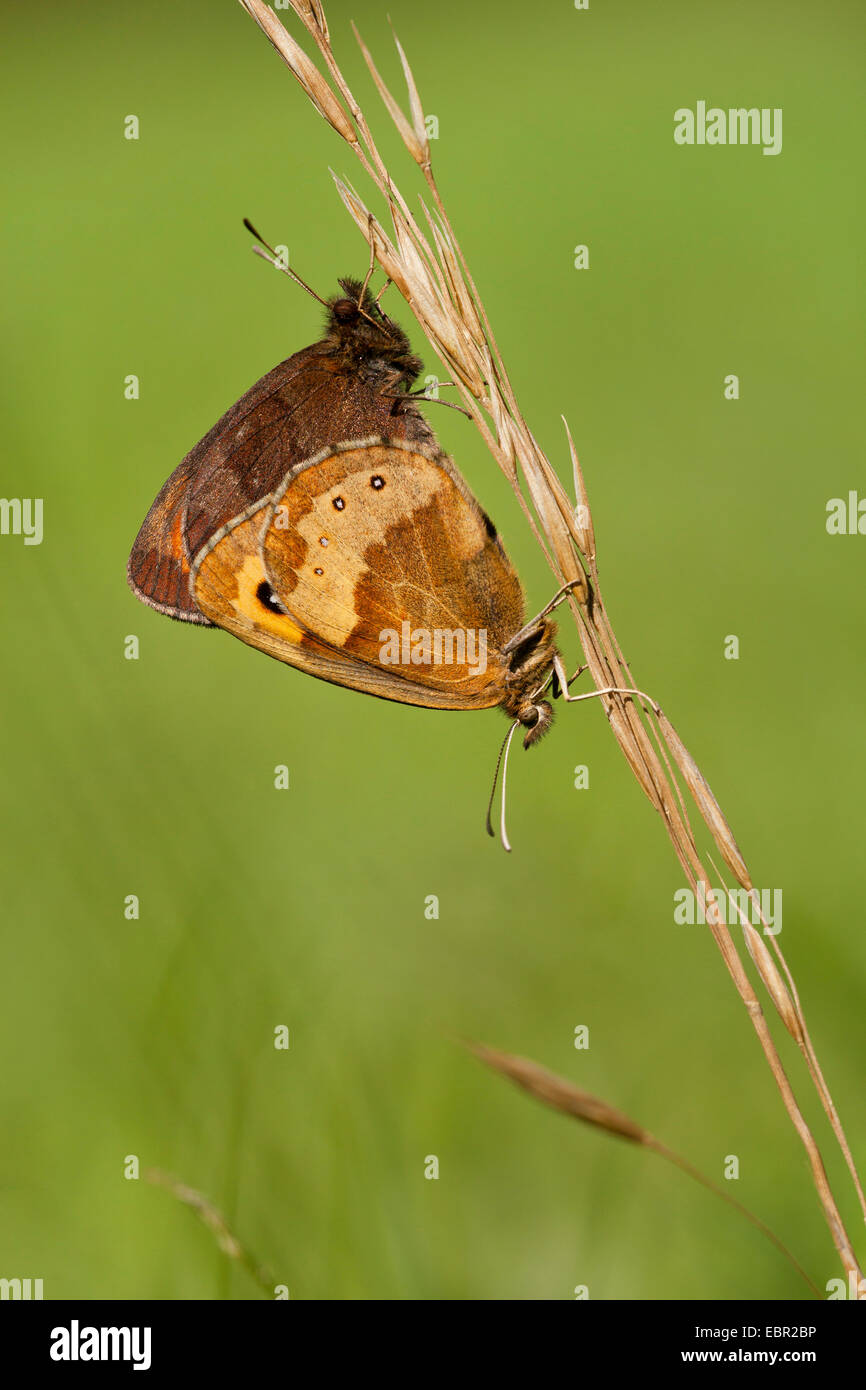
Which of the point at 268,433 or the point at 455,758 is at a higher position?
the point at 268,433

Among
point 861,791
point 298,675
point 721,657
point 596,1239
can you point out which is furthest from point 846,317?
point 596,1239

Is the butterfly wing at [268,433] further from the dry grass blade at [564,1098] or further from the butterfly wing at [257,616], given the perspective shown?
the dry grass blade at [564,1098]

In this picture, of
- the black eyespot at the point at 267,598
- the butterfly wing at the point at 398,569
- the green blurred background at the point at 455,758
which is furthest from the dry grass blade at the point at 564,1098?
the black eyespot at the point at 267,598

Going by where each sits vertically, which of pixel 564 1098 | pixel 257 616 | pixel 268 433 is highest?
pixel 268 433

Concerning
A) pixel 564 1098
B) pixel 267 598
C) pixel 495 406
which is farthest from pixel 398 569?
pixel 564 1098

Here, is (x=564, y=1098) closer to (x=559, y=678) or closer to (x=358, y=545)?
(x=559, y=678)

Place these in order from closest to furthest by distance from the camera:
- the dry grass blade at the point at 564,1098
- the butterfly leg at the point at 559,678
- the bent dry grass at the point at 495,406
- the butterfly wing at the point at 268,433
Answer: the dry grass blade at the point at 564,1098 → the bent dry grass at the point at 495,406 → the butterfly leg at the point at 559,678 → the butterfly wing at the point at 268,433
